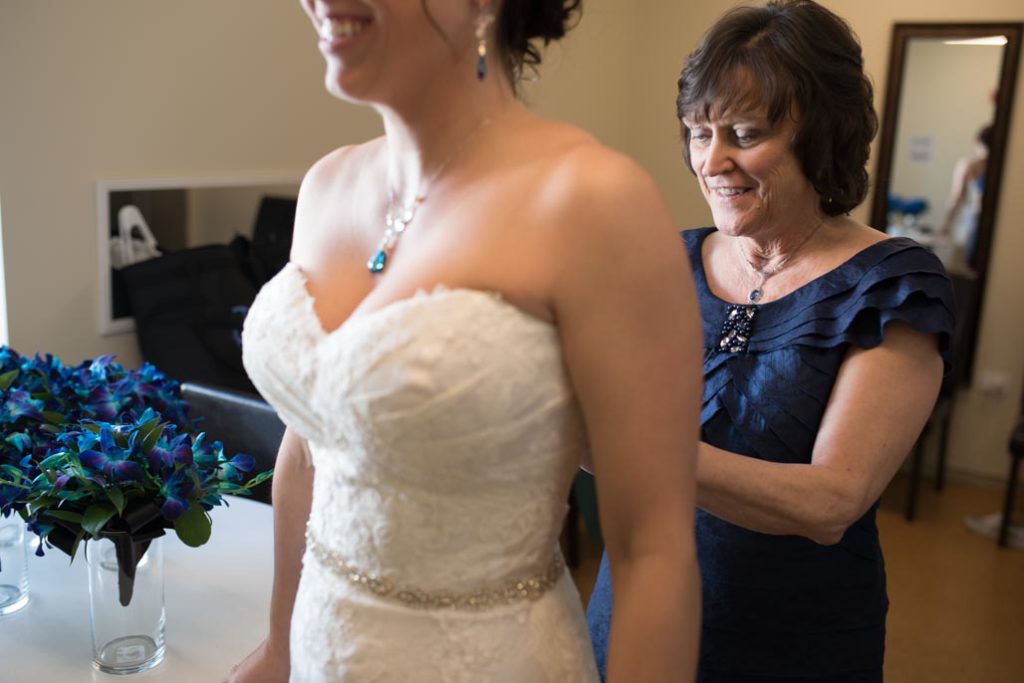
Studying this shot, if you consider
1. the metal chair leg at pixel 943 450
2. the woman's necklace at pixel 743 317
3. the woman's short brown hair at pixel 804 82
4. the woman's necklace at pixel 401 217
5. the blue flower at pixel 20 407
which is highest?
the woman's short brown hair at pixel 804 82

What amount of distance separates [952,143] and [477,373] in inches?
173

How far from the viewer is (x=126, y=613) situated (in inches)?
53.1

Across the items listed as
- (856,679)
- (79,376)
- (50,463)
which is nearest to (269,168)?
(79,376)

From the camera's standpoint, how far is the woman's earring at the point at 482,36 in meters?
0.93

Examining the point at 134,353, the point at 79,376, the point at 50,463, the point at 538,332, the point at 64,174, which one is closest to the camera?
the point at 538,332

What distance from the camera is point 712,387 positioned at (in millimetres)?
1433

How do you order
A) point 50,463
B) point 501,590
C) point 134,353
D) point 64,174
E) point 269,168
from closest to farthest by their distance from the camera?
point 501,590, point 50,463, point 64,174, point 134,353, point 269,168

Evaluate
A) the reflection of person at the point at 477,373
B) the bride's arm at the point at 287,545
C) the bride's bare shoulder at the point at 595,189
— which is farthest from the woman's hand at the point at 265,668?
the bride's bare shoulder at the point at 595,189

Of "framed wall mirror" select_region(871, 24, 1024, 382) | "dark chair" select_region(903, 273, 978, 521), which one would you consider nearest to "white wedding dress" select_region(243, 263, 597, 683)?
"dark chair" select_region(903, 273, 978, 521)

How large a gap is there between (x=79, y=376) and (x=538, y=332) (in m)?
1.06

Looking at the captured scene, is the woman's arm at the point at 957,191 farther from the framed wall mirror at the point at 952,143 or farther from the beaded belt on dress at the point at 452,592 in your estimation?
the beaded belt on dress at the point at 452,592

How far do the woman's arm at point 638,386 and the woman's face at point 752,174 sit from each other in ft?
1.88

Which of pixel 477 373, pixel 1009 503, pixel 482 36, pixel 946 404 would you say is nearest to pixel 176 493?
pixel 477 373

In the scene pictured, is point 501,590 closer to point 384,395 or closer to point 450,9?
point 384,395
